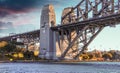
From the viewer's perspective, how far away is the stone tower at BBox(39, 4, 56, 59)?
12875cm

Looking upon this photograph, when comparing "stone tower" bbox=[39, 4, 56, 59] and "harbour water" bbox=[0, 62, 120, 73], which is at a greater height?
"stone tower" bbox=[39, 4, 56, 59]

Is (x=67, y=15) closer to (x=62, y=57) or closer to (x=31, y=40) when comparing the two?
(x=62, y=57)

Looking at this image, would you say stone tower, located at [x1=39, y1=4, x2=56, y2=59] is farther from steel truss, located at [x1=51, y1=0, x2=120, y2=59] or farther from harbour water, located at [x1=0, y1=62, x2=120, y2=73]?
harbour water, located at [x1=0, y1=62, x2=120, y2=73]

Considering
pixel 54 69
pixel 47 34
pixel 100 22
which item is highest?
pixel 100 22

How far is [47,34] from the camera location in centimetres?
12962

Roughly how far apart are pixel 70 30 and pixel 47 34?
982 cm

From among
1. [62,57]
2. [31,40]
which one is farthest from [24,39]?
[62,57]

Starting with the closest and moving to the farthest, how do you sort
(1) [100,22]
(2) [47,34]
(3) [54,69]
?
1. (3) [54,69]
2. (1) [100,22]
3. (2) [47,34]

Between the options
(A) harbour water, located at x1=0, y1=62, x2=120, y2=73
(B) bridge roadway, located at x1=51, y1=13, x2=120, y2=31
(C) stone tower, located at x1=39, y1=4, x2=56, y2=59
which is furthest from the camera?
(C) stone tower, located at x1=39, y1=4, x2=56, y2=59

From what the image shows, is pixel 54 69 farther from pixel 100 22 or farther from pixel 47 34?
pixel 47 34

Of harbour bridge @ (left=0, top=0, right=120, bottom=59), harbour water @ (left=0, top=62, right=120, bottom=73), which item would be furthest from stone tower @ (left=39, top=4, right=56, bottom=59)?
harbour water @ (left=0, top=62, right=120, bottom=73)

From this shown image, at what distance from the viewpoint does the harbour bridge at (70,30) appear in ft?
359

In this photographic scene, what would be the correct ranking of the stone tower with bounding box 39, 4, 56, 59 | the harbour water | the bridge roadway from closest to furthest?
the harbour water < the bridge roadway < the stone tower with bounding box 39, 4, 56, 59

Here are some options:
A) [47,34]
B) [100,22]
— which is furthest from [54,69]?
[47,34]
